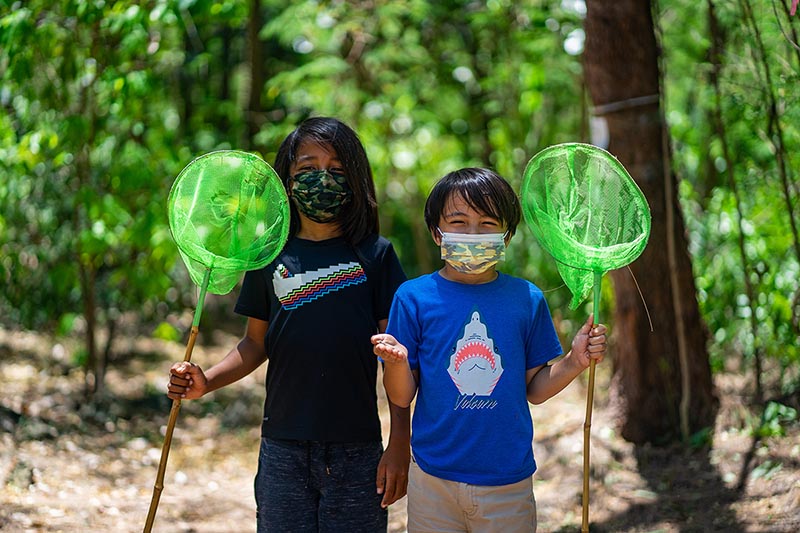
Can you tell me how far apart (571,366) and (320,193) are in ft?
2.54

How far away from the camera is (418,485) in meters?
2.21

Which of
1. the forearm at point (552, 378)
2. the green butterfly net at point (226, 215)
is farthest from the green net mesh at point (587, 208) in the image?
the green butterfly net at point (226, 215)

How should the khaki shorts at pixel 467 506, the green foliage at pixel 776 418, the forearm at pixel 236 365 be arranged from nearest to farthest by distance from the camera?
the khaki shorts at pixel 467 506
the forearm at pixel 236 365
the green foliage at pixel 776 418

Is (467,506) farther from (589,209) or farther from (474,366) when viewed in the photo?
(589,209)

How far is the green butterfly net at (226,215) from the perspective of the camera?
2309 mm

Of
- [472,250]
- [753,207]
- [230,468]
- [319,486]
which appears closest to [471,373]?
[472,250]

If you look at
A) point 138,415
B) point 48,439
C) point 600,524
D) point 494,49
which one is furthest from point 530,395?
point 494,49

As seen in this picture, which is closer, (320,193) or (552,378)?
(552,378)

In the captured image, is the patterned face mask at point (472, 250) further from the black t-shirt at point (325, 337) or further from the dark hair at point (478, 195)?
the black t-shirt at point (325, 337)

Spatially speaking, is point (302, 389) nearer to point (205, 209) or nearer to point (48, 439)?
point (205, 209)

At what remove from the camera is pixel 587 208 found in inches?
88.3

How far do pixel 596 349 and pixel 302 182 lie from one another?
86cm

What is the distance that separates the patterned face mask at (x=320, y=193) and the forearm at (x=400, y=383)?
0.47 m

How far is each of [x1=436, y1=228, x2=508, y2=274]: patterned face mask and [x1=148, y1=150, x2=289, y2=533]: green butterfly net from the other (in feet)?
1.46
